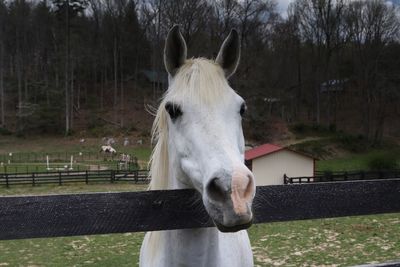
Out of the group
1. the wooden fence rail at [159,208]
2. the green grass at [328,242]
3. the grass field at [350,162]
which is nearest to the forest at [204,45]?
the grass field at [350,162]

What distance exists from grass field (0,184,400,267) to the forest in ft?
104

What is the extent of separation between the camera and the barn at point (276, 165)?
71.1ft

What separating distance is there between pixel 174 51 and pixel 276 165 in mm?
20218

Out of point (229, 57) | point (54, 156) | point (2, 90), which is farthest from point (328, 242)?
point (2, 90)

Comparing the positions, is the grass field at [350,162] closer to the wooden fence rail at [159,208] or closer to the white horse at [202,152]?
the wooden fence rail at [159,208]

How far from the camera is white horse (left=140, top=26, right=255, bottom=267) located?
196 centimetres

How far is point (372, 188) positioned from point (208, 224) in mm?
1101

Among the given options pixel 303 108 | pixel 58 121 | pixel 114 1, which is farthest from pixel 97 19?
pixel 303 108

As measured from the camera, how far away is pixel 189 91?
2420 millimetres

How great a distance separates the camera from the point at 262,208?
2643mm

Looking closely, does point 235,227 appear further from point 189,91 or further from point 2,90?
point 2,90

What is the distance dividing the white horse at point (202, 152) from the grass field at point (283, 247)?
6.01 metres

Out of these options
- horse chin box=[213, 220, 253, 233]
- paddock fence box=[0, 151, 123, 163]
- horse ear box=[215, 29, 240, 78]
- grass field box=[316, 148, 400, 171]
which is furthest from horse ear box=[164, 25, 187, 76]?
paddock fence box=[0, 151, 123, 163]

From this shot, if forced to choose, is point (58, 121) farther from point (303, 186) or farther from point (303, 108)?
point (303, 186)
